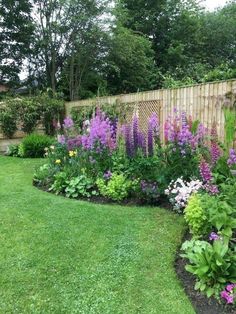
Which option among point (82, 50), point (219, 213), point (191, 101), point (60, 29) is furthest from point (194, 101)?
point (60, 29)

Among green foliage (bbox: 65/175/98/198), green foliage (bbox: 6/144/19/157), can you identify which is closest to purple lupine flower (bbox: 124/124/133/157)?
green foliage (bbox: 65/175/98/198)

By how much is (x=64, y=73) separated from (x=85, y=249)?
13.0m

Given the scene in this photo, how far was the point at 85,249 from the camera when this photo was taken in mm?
3254

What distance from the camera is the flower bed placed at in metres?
2.63

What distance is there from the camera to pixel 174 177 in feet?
14.6

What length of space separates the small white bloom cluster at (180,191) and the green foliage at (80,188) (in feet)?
3.79

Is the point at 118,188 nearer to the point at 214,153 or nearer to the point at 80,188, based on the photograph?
the point at 80,188

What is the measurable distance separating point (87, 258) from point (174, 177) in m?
1.80

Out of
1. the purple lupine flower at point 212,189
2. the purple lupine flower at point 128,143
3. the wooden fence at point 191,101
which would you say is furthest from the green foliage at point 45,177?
the purple lupine flower at point 212,189

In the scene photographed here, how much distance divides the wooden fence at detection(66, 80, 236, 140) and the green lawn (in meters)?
2.09

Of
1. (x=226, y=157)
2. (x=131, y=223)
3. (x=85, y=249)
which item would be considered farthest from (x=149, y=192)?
(x=85, y=249)

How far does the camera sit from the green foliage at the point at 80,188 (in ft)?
16.3

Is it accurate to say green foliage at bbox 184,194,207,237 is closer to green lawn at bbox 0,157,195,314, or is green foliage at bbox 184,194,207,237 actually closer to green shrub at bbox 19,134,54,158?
green lawn at bbox 0,157,195,314

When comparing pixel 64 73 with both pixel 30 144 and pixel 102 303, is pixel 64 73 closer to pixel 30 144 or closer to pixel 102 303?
pixel 30 144
